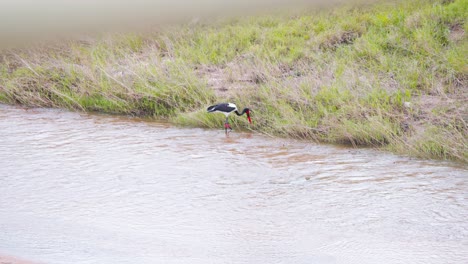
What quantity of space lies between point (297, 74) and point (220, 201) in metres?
4.51

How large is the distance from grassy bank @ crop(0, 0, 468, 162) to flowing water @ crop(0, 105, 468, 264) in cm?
39

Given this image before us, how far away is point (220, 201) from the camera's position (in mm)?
5762

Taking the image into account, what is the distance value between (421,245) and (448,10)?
23.1ft

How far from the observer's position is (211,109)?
8.67 m

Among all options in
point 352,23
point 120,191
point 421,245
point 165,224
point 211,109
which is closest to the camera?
point 421,245

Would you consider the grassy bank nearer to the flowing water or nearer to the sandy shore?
the flowing water

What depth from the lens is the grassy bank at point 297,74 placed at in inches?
315

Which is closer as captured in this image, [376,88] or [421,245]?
[421,245]

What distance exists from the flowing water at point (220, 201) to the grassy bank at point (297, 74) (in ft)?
1.29

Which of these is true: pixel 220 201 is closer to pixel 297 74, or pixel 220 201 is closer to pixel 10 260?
pixel 10 260

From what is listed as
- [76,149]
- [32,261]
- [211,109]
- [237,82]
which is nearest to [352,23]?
[237,82]

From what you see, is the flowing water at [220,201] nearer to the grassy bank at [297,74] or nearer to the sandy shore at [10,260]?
the sandy shore at [10,260]

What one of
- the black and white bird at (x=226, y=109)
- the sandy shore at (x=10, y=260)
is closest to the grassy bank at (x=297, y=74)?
the black and white bird at (x=226, y=109)

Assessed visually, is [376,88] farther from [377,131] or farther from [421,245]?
[421,245]
